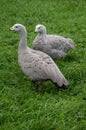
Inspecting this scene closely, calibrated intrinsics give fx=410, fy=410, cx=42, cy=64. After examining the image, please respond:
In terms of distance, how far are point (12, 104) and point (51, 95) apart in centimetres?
75

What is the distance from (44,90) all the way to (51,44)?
5.70 ft

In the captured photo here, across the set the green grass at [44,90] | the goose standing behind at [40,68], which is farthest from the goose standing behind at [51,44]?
the goose standing behind at [40,68]

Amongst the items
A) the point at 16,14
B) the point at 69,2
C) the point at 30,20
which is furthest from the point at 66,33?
the point at 69,2

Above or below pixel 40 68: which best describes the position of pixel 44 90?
below

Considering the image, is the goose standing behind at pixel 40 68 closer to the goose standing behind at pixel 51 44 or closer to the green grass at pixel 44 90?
the green grass at pixel 44 90

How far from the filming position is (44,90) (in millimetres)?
6715

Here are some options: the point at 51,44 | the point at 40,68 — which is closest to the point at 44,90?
the point at 40,68

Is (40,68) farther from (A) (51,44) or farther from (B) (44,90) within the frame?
(A) (51,44)

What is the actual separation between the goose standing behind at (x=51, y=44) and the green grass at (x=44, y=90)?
0.57ft

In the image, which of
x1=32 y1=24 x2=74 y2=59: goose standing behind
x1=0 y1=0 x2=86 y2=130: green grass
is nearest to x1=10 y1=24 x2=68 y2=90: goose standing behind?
x1=0 y1=0 x2=86 y2=130: green grass

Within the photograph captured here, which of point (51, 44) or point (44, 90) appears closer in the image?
point (44, 90)

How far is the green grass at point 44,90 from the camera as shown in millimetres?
5512

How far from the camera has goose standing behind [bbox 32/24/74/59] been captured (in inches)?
321

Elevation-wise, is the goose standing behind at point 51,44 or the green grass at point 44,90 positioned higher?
the goose standing behind at point 51,44
